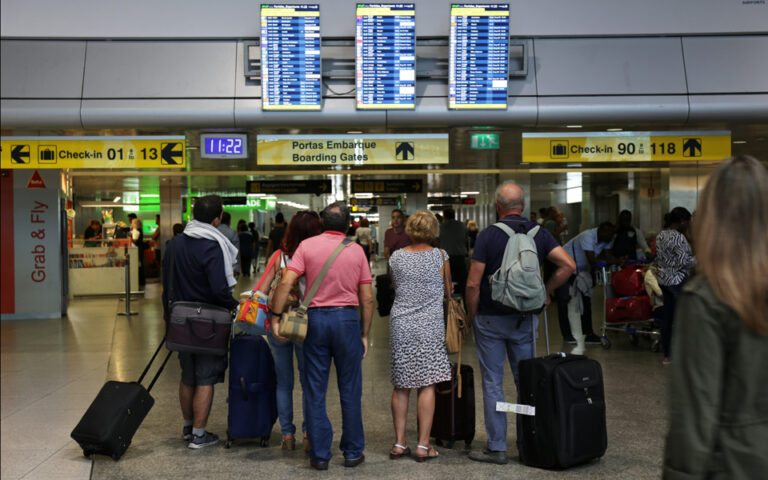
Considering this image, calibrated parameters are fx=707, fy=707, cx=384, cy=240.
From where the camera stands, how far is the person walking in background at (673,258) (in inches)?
282

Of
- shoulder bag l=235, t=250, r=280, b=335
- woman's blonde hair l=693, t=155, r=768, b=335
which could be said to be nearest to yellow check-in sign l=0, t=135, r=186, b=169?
shoulder bag l=235, t=250, r=280, b=335

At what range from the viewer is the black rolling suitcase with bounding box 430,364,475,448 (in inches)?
186

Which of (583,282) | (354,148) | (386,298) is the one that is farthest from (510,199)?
(583,282)

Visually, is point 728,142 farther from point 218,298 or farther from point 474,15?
point 218,298

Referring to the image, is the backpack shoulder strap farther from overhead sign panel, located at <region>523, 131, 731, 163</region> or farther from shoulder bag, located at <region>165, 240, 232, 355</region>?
overhead sign panel, located at <region>523, 131, 731, 163</region>

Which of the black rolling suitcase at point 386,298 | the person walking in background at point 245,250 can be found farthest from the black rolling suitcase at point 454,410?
the person walking in background at point 245,250

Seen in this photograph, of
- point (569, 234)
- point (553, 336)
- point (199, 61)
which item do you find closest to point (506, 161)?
point (553, 336)

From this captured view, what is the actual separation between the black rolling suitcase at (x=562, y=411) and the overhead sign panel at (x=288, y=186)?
48.6ft

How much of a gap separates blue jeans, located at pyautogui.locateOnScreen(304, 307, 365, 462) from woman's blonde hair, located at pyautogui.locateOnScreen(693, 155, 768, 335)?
2.83 meters

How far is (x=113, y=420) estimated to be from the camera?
4562 mm

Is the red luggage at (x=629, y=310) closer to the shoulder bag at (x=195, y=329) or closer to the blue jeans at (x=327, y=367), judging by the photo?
the blue jeans at (x=327, y=367)

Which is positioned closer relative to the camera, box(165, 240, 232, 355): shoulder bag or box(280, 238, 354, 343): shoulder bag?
box(280, 238, 354, 343): shoulder bag

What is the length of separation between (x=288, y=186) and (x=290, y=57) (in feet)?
38.2

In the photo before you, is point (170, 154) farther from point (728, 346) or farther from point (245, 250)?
point (245, 250)
